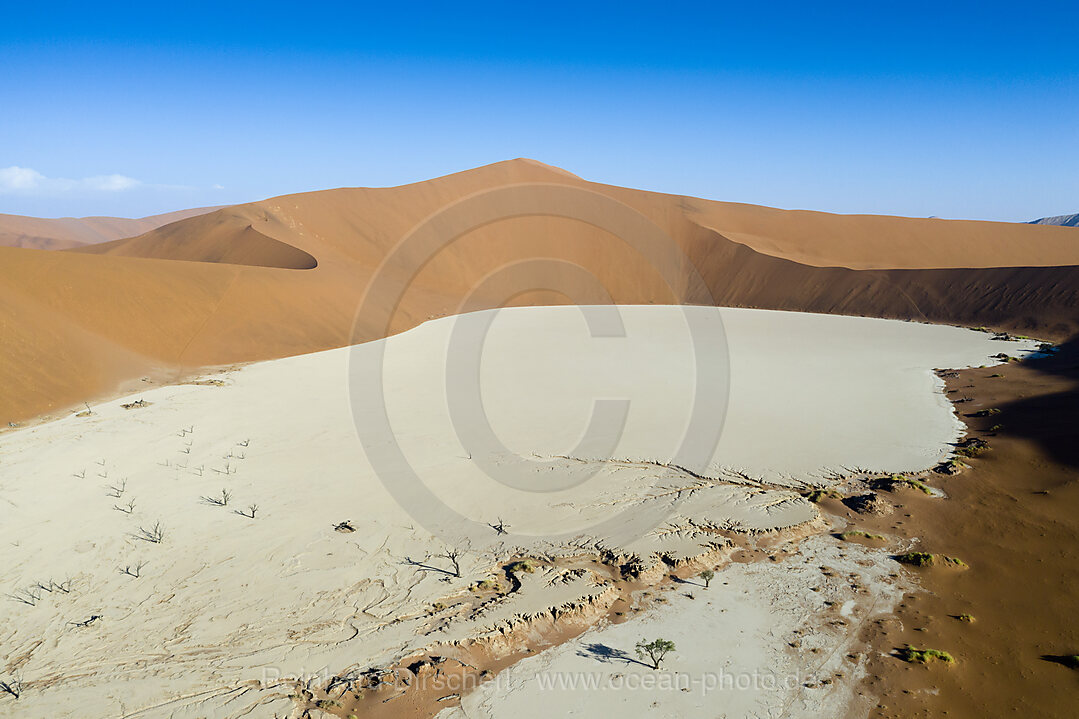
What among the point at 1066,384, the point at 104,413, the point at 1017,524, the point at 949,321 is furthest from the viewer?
the point at 949,321

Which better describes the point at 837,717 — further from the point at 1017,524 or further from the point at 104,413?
the point at 104,413

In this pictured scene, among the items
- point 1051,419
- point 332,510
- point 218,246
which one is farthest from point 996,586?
point 218,246

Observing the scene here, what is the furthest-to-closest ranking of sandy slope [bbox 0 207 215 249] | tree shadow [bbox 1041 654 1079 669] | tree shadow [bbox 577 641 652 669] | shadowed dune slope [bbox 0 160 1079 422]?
sandy slope [bbox 0 207 215 249]
shadowed dune slope [bbox 0 160 1079 422]
tree shadow [bbox 577 641 652 669]
tree shadow [bbox 1041 654 1079 669]

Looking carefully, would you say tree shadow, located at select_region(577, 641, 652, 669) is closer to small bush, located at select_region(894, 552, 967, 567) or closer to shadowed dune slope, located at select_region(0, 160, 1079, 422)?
small bush, located at select_region(894, 552, 967, 567)

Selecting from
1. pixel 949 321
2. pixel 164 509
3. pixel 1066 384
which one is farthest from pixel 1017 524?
pixel 949 321

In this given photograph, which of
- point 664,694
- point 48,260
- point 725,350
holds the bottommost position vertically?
point 664,694
